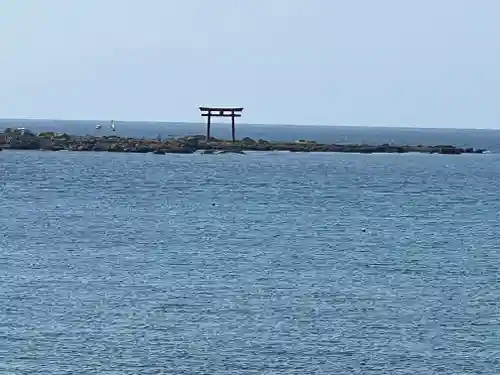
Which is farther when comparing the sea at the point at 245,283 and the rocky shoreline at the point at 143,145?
the rocky shoreline at the point at 143,145

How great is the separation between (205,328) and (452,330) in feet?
19.9

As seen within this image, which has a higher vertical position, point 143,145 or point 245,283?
point 143,145

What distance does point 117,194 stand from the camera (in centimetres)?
8238

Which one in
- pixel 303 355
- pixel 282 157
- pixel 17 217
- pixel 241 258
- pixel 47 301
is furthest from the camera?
pixel 282 157

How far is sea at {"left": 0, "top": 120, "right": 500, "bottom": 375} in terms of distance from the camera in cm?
3002

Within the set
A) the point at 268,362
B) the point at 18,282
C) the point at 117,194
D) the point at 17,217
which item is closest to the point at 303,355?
the point at 268,362

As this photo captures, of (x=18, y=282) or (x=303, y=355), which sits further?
(x=18, y=282)

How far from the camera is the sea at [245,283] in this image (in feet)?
98.5

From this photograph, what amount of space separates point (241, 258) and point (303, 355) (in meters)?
16.7

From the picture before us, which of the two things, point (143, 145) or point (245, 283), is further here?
point (143, 145)

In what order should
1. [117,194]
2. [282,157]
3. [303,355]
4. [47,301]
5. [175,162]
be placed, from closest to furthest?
[303,355] → [47,301] → [117,194] → [175,162] → [282,157]

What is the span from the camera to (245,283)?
40.1m

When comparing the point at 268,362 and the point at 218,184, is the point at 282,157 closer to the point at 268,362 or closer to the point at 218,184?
the point at 218,184

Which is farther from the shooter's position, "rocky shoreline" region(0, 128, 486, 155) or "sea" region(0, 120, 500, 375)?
"rocky shoreline" region(0, 128, 486, 155)
